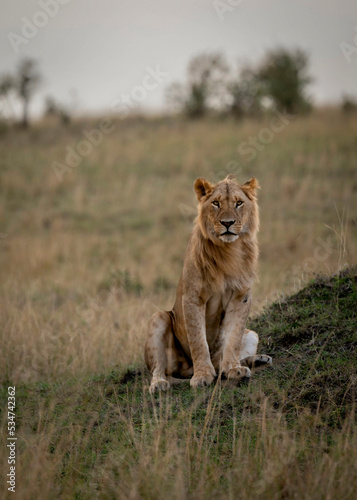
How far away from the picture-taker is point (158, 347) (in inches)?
198

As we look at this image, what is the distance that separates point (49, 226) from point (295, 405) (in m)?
11.4

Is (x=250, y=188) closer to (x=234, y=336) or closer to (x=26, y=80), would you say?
(x=234, y=336)

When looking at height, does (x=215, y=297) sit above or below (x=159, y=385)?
above

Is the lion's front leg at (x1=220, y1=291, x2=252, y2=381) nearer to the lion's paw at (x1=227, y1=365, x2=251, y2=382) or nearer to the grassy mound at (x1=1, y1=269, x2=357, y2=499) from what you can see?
the lion's paw at (x1=227, y1=365, x2=251, y2=382)

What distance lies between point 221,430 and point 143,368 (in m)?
1.51

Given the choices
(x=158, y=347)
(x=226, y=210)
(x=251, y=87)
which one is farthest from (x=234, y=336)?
(x=251, y=87)

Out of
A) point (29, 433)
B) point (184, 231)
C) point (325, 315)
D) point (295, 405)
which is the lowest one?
point (29, 433)

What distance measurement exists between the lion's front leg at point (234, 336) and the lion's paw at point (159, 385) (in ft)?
1.41

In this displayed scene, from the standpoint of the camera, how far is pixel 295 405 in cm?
414

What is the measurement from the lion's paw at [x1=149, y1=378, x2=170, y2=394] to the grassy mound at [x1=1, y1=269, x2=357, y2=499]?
0.22ft

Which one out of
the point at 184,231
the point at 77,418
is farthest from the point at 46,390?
the point at 184,231

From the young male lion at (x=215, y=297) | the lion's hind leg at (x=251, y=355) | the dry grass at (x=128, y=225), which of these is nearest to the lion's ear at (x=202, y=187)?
the young male lion at (x=215, y=297)

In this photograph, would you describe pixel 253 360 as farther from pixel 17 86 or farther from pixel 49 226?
pixel 17 86

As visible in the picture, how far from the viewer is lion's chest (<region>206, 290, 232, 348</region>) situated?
4891 mm
